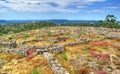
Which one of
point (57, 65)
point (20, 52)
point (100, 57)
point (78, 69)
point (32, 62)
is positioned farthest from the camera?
point (20, 52)

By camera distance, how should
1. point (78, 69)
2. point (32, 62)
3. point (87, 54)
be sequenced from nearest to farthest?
1. point (78, 69)
2. point (32, 62)
3. point (87, 54)

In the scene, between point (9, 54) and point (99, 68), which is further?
point (9, 54)

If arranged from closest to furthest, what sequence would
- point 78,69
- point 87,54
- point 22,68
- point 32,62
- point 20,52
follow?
point 78,69
point 22,68
point 32,62
point 87,54
point 20,52

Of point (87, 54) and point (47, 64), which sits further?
point (87, 54)

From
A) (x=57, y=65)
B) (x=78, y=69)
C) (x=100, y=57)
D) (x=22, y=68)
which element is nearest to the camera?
(x=57, y=65)

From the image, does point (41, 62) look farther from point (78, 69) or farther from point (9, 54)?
point (9, 54)

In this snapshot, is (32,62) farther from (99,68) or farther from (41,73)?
(99,68)

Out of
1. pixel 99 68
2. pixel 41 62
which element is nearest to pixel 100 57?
pixel 99 68

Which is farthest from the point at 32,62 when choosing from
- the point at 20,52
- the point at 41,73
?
the point at 20,52
